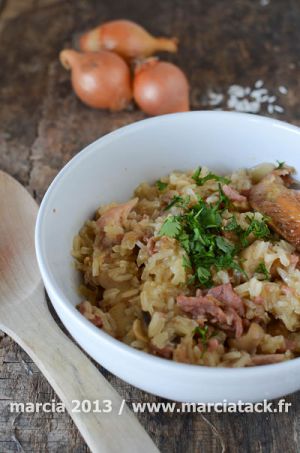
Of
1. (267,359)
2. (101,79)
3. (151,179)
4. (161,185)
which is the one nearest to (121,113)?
(101,79)

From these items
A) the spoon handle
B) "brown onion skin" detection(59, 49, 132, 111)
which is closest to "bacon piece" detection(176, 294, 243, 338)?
the spoon handle

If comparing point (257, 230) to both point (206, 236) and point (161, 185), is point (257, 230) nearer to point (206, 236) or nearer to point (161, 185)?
point (206, 236)

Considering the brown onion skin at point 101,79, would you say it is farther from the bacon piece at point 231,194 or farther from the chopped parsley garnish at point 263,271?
the chopped parsley garnish at point 263,271

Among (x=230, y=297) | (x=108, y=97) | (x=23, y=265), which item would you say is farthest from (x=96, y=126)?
(x=230, y=297)

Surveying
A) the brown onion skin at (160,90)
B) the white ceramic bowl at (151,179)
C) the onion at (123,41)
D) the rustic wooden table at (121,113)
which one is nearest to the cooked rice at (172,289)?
the white ceramic bowl at (151,179)

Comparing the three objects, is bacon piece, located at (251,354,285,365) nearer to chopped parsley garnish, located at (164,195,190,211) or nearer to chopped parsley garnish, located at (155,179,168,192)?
chopped parsley garnish, located at (164,195,190,211)

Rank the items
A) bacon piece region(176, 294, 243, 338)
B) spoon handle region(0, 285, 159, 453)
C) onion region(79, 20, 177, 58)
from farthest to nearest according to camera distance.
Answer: onion region(79, 20, 177, 58) → bacon piece region(176, 294, 243, 338) → spoon handle region(0, 285, 159, 453)
